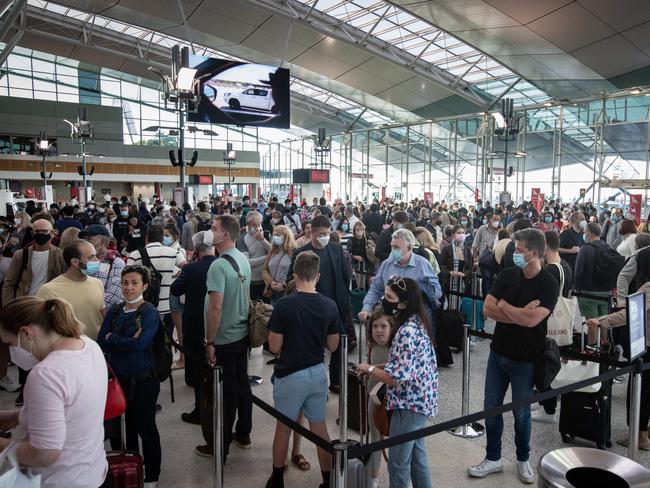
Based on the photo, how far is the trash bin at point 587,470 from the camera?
2.60m

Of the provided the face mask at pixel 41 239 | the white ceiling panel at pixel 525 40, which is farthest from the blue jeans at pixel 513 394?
the white ceiling panel at pixel 525 40

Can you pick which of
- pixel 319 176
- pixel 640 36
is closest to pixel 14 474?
pixel 640 36

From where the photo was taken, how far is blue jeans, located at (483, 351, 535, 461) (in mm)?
3553

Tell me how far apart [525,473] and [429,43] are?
62.4 ft

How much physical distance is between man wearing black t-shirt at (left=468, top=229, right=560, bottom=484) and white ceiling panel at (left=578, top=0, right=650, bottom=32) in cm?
1283

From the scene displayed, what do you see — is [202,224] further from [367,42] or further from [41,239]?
[367,42]

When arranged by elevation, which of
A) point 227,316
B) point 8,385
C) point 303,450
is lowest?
point 303,450

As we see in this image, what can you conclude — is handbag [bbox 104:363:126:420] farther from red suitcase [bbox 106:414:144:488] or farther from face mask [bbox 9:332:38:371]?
face mask [bbox 9:332:38:371]

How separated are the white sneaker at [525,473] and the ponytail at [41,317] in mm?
3214

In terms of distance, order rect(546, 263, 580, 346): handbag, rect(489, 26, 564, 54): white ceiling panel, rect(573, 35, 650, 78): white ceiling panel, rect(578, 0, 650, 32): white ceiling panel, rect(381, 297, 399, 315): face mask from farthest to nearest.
→ rect(489, 26, 564, 54): white ceiling panel → rect(573, 35, 650, 78): white ceiling panel → rect(578, 0, 650, 32): white ceiling panel → rect(546, 263, 580, 346): handbag → rect(381, 297, 399, 315): face mask

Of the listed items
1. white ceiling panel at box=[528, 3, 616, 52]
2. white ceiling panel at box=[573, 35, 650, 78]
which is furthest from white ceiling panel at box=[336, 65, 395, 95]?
white ceiling panel at box=[573, 35, 650, 78]

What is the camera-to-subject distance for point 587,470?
8.93 ft

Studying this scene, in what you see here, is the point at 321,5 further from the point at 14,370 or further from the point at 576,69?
the point at 14,370

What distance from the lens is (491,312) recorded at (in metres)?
3.59
